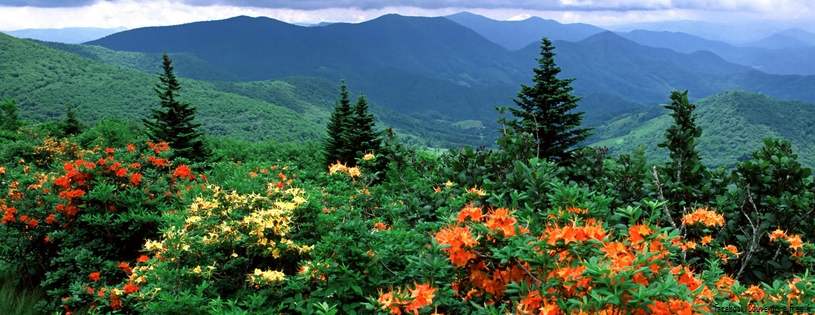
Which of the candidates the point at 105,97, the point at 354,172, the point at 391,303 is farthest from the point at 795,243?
the point at 105,97

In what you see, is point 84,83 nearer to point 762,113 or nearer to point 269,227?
point 269,227

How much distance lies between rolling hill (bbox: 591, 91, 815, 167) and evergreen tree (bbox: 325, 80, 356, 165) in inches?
3535

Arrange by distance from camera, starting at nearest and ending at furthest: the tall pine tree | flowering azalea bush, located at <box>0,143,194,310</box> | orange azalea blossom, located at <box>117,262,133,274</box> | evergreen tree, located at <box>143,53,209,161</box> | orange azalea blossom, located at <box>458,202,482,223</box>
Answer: orange azalea blossom, located at <box>458,202,482,223</box> → orange azalea blossom, located at <box>117,262,133,274</box> → flowering azalea bush, located at <box>0,143,194,310</box> → evergreen tree, located at <box>143,53,209,161</box> → the tall pine tree

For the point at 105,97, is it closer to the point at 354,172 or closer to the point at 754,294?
the point at 354,172

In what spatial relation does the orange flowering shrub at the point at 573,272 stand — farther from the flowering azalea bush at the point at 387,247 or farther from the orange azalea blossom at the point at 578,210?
the orange azalea blossom at the point at 578,210

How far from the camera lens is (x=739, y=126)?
11456 cm

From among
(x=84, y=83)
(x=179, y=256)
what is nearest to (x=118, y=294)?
(x=179, y=256)

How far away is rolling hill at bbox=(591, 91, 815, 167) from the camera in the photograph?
105m

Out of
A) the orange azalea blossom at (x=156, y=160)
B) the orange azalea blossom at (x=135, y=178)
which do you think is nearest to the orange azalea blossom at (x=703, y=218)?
the orange azalea blossom at (x=135, y=178)

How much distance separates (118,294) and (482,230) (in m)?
3.19

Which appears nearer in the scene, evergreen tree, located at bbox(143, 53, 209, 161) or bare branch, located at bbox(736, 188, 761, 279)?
bare branch, located at bbox(736, 188, 761, 279)

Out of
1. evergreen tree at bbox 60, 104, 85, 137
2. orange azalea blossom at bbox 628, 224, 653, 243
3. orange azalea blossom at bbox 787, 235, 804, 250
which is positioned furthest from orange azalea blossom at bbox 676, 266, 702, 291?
evergreen tree at bbox 60, 104, 85, 137

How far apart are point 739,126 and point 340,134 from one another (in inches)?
5019

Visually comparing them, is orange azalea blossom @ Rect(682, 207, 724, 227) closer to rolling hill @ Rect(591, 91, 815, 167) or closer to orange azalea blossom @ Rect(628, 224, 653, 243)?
orange azalea blossom @ Rect(628, 224, 653, 243)
